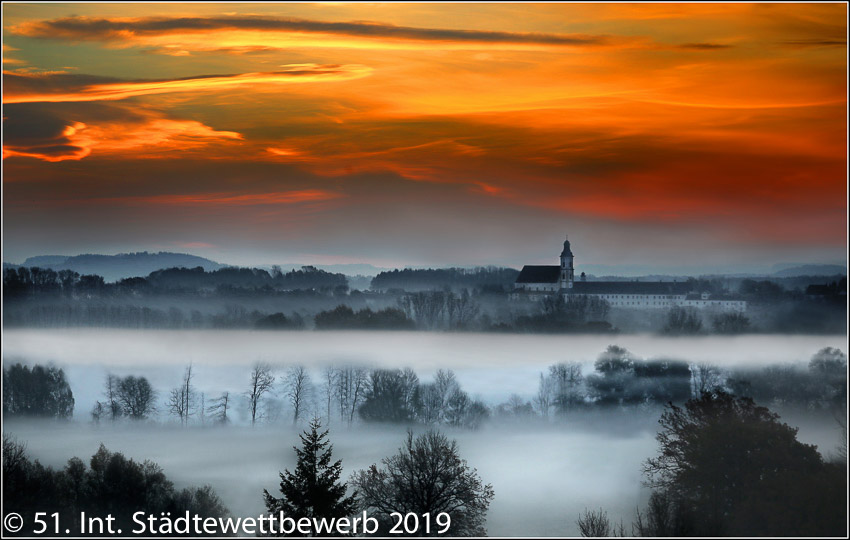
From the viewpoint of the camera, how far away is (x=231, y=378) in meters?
54.2

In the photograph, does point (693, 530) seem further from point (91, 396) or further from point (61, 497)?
point (91, 396)

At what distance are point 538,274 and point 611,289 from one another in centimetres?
519

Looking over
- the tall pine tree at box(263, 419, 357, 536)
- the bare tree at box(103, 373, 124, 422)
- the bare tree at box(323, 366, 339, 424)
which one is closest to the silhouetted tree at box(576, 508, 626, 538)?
the tall pine tree at box(263, 419, 357, 536)

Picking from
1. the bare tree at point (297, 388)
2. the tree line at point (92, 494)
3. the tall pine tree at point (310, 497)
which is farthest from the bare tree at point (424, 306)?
the tall pine tree at point (310, 497)

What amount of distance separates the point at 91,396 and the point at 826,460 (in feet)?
123

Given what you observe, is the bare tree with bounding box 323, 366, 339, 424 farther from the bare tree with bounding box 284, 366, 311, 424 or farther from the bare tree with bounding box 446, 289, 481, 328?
the bare tree with bounding box 446, 289, 481, 328

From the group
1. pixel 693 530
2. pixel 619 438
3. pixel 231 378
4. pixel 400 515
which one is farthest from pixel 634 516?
pixel 231 378

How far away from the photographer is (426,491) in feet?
104

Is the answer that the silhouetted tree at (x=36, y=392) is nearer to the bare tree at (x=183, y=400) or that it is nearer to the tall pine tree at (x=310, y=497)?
the bare tree at (x=183, y=400)

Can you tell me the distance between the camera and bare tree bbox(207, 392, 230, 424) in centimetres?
4897

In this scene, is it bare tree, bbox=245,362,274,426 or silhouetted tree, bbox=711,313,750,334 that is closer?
bare tree, bbox=245,362,274,426

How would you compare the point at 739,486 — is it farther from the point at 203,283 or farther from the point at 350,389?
the point at 203,283

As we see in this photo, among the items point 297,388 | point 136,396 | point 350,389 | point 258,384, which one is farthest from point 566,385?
point 136,396

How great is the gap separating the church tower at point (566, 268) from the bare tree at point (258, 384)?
20.4 m
